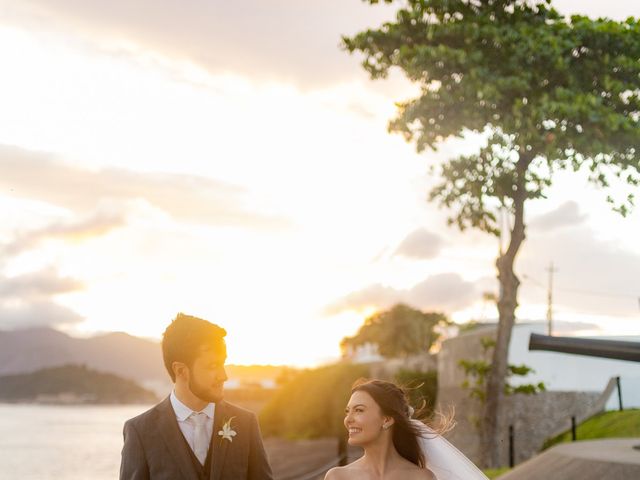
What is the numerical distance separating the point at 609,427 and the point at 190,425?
23.8m

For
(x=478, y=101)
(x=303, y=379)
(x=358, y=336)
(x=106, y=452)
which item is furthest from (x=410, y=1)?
(x=106, y=452)

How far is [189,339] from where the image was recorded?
4531mm

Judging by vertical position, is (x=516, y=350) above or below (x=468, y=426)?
above

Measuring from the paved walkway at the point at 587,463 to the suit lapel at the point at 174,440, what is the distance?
379 inches

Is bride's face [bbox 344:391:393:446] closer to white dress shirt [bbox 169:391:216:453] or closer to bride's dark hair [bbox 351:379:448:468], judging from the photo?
bride's dark hair [bbox 351:379:448:468]

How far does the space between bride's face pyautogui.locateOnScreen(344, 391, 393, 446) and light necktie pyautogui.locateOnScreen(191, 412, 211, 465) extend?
1.24m

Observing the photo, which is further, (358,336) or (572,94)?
(358,336)

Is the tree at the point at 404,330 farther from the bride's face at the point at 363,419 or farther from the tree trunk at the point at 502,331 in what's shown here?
the bride's face at the point at 363,419

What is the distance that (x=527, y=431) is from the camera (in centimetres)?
3306

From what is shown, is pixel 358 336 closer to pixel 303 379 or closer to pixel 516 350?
pixel 303 379

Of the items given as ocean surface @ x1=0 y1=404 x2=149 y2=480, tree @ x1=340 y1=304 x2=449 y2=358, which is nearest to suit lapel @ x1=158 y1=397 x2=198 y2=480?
ocean surface @ x1=0 y1=404 x2=149 y2=480

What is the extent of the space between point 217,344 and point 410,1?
23.6m

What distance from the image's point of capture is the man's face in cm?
452

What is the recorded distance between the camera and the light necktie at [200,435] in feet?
15.1
